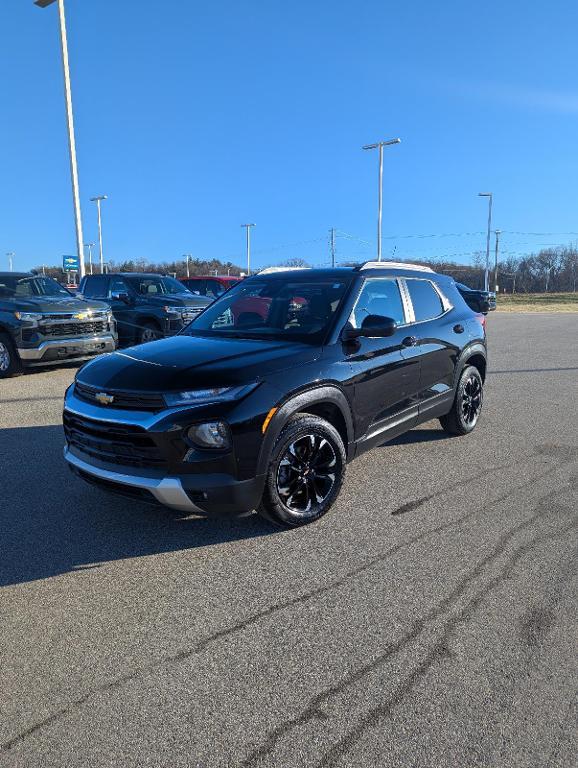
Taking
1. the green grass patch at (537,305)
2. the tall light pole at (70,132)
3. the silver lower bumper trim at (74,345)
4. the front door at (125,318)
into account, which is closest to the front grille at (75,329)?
the silver lower bumper trim at (74,345)

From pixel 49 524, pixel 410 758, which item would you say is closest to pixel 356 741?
pixel 410 758

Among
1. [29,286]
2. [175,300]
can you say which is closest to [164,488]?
[29,286]

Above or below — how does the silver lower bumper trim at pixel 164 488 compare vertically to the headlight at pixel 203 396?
below

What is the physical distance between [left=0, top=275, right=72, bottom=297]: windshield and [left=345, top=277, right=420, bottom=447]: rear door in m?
7.80

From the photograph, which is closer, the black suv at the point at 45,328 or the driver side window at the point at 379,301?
the driver side window at the point at 379,301

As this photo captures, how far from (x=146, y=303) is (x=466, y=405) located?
831 centimetres

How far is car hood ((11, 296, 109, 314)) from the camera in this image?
31.1 ft

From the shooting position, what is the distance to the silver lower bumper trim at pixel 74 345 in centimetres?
933

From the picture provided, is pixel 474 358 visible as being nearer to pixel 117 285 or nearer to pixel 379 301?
pixel 379 301

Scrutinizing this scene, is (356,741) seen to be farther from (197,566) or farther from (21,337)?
(21,337)

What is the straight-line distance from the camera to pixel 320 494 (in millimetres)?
3910

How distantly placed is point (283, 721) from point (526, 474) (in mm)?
3470

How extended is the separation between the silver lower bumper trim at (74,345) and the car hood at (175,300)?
207 cm

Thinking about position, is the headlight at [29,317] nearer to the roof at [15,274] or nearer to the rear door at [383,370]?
the roof at [15,274]
